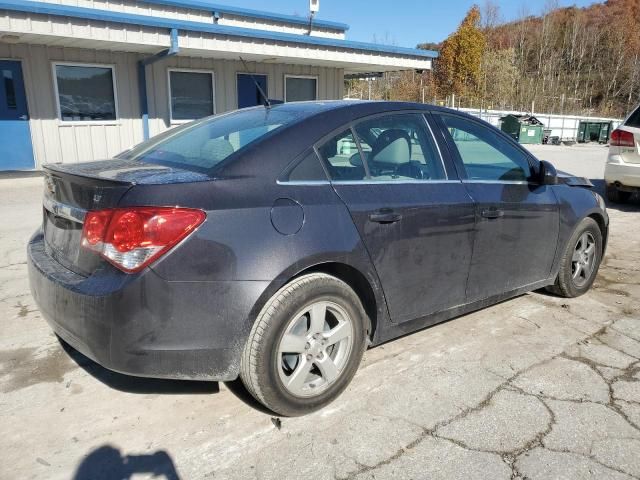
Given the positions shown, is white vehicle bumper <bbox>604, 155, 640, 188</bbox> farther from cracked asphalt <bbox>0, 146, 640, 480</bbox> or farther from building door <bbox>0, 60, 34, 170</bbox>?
building door <bbox>0, 60, 34, 170</bbox>

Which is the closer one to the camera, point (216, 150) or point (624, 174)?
point (216, 150)

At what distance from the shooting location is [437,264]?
9.96 feet

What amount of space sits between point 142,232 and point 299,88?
42.5 feet

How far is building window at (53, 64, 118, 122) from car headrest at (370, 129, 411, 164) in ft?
32.9

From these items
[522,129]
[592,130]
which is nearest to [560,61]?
[592,130]

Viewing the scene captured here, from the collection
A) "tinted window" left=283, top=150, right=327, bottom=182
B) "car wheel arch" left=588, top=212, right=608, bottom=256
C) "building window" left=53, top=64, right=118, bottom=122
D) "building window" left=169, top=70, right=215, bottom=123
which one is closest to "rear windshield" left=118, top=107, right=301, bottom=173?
"tinted window" left=283, top=150, right=327, bottom=182

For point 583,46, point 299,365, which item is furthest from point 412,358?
point 583,46

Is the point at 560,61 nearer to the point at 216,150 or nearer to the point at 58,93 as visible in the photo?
the point at 58,93

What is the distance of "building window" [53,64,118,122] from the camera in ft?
35.4

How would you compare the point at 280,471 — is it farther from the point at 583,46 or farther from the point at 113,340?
the point at 583,46

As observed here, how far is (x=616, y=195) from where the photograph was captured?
30.6 feet

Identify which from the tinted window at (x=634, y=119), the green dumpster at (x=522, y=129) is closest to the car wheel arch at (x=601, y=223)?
the tinted window at (x=634, y=119)

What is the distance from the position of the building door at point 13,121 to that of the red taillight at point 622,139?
1116 centimetres

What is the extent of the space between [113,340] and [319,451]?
1.05 meters
